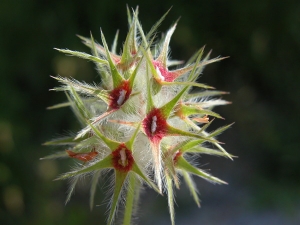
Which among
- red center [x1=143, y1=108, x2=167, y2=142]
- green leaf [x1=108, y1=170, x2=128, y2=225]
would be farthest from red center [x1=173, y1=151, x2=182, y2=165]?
green leaf [x1=108, y1=170, x2=128, y2=225]

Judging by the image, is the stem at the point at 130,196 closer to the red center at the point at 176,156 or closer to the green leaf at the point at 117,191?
the green leaf at the point at 117,191

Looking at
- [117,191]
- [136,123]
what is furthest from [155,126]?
[117,191]

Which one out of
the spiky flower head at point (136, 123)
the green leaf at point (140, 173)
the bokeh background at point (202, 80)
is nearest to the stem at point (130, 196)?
the spiky flower head at point (136, 123)

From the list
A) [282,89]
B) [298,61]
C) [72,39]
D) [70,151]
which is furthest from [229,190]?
[70,151]

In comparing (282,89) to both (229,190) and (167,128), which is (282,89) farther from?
(167,128)

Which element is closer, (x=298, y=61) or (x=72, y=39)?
(x=72, y=39)
